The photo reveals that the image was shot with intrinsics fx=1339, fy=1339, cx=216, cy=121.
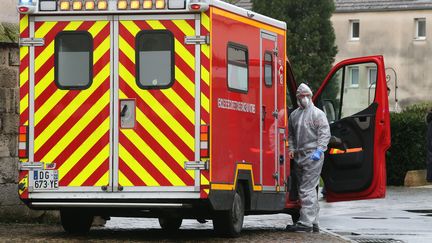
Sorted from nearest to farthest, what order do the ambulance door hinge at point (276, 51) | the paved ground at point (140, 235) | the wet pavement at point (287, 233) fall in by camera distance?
the paved ground at point (140, 235) → the wet pavement at point (287, 233) → the ambulance door hinge at point (276, 51)

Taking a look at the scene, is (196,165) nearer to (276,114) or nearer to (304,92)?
(276,114)

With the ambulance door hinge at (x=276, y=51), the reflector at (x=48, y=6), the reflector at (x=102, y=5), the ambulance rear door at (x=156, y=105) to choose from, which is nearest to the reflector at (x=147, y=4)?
the ambulance rear door at (x=156, y=105)

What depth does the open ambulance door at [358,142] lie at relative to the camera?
51.6 ft

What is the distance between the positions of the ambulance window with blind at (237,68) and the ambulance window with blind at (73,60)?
141 centimetres

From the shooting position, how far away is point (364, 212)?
19609 millimetres

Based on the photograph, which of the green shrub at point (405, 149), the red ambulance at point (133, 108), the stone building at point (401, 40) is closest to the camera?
the red ambulance at point (133, 108)

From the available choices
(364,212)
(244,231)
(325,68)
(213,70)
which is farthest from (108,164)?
(325,68)

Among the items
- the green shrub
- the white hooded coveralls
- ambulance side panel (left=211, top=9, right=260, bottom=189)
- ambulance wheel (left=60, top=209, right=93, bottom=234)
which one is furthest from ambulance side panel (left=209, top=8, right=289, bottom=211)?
the green shrub

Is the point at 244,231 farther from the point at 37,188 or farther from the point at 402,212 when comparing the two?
the point at 402,212

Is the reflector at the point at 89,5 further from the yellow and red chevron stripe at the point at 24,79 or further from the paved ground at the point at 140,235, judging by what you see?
the paved ground at the point at 140,235

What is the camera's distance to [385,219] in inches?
710

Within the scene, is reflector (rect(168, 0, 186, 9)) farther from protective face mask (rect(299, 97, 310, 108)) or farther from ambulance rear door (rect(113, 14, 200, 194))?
protective face mask (rect(299, 97, 310, 108))

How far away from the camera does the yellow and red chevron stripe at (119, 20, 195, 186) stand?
1289 cm

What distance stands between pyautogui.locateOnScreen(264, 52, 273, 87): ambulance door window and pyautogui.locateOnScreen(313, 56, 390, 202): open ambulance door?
1.49m
